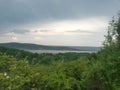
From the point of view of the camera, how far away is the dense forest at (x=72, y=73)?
1577 cm

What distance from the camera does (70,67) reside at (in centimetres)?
1920

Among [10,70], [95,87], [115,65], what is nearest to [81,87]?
[95,87]

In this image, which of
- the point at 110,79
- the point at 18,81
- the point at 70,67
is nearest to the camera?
the point at 18,81

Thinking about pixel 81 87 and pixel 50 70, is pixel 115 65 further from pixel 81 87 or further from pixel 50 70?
pixel 50 70

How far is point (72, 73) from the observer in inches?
747

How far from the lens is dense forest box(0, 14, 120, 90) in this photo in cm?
1577

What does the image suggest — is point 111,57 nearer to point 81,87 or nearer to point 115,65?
point 115,65

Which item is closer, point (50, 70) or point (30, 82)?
point (30, 82)

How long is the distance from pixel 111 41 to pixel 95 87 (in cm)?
241

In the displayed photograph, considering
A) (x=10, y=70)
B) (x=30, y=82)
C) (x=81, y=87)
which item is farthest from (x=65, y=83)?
(x=10, y=70)

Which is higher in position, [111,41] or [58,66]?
[111,41]

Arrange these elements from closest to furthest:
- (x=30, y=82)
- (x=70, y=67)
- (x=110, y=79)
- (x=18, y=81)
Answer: (x=18, y=81)
(x=30, y=82)
(x=110, y=79)
(x=70, y=67)

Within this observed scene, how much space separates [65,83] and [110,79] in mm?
2073

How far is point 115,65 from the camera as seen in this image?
17266 millimetres
